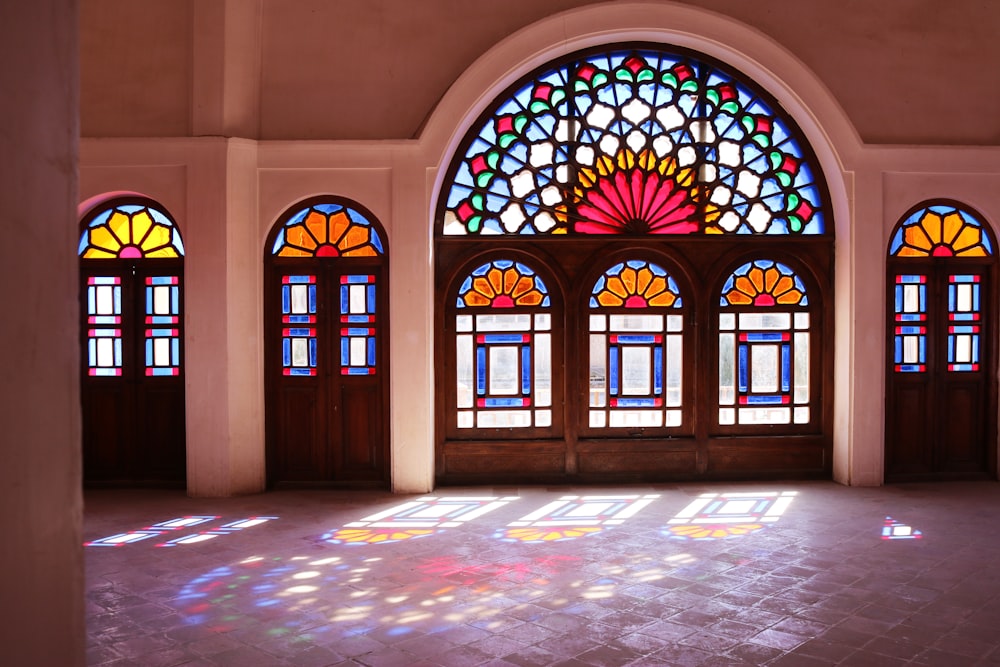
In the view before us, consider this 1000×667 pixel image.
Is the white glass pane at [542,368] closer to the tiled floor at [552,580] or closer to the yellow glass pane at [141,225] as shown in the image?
the tiled floor at [552,580]

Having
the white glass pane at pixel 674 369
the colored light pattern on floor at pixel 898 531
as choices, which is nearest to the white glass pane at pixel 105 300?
the white glass pane at pixel 674 369

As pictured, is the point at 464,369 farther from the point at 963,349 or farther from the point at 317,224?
the point at 963,349

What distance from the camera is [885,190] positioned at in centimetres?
734

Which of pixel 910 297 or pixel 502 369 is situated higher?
pixel 910 297

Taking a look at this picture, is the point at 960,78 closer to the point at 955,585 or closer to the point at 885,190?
the point at 885,190

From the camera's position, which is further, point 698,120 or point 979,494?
point 698,120

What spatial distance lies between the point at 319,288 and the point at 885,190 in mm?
5038

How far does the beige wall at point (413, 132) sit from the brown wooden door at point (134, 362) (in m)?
0.41

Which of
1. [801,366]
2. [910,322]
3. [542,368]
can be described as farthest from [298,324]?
[910,322]

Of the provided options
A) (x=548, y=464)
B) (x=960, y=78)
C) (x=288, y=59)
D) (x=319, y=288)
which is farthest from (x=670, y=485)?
(x=288, y=59)

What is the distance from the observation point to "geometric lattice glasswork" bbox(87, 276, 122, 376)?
7.22 meters

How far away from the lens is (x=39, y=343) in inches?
76.2

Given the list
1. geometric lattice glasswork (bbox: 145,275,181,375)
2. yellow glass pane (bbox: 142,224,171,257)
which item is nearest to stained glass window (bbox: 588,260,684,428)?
geometric lattice glasswork (bbox: 145,275,181,375)

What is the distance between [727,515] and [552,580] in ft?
6.97
